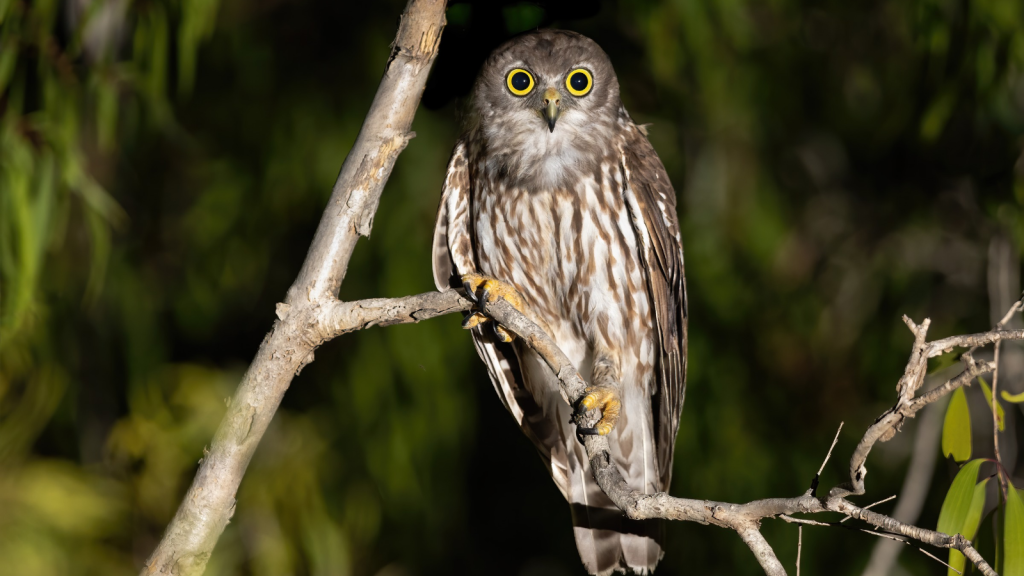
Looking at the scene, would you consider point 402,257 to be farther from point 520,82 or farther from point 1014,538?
point 1014,538

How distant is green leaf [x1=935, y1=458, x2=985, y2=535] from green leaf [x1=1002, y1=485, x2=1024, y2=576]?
8cm

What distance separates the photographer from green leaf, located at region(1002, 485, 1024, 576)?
165 cm

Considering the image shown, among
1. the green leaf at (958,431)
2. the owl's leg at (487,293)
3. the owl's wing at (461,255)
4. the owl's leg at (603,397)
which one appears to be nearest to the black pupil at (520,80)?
the owl's wing at (461,255)

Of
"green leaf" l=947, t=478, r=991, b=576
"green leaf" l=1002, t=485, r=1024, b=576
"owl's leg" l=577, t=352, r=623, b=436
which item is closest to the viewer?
"green leaf" l=1002, t=485, r=1024, b=576

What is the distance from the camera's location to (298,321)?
5.94ft

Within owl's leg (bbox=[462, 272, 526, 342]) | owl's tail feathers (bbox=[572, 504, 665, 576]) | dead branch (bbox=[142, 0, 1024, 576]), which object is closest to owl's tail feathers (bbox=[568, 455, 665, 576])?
owl's tail feathers (bbox=[572, 504, 665, 576])

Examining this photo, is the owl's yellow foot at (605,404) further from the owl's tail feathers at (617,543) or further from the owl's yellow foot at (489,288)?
the owl's tail feathers at (617,543)

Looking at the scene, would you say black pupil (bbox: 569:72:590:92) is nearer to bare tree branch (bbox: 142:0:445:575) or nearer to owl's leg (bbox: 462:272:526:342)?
owl's leg (bbox: 462:272:526:342)

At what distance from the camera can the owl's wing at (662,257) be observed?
2500mm

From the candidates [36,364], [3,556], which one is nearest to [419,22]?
[36,364]

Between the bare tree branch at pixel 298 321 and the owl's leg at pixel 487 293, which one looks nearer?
the bare tree branch at pixel 298 321

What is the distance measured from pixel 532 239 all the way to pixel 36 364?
83.8 inches

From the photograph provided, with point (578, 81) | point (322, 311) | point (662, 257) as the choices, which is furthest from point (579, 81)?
point (322, 311)

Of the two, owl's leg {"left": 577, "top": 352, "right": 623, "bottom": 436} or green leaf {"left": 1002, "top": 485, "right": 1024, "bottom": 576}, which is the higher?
owl's leg {"left": 577, "top": 352, "right": 623, "bottom": 436}
